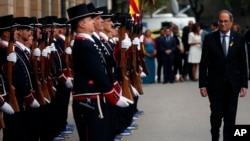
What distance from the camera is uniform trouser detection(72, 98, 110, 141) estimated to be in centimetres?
946

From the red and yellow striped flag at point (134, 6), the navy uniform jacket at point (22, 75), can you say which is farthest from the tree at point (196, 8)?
the navy uniform jacket at point (22, 75)

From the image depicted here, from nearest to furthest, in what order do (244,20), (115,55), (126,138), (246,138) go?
1. (246,138)
2. (115,55)
3. (126,138)
4. (244,20)

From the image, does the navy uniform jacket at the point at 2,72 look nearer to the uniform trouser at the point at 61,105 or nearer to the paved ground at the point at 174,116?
the uniform trouser at the point at 61,105

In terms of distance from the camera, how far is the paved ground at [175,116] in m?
14.4

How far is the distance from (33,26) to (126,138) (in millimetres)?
2926

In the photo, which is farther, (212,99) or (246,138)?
(212,99)

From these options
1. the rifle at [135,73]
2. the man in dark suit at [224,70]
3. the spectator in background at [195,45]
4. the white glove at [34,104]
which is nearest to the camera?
the white glove at [34,104]

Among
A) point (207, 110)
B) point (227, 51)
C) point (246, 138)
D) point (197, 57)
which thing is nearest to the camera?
point (246, 138)

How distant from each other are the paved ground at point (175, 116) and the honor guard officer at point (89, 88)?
176 inches

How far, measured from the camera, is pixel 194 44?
26.3 metres

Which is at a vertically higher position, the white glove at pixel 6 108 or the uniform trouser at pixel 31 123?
the white glove at pixel 6 108

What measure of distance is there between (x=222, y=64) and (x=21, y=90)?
2.57 meters

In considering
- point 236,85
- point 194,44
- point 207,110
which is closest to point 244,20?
point 194,44

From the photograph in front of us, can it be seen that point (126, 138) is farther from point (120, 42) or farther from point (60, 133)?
point (120, 42)
